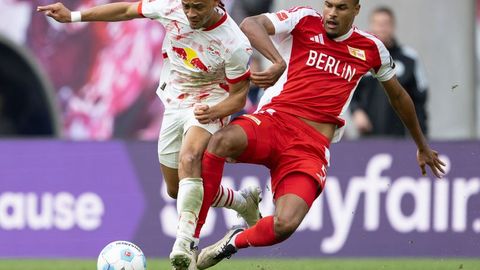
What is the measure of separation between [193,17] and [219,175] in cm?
113

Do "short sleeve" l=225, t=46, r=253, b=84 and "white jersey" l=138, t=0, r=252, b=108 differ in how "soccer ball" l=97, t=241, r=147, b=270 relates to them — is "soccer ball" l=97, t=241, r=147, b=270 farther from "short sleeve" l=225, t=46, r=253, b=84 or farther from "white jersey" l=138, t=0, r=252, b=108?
"short sleeve" l=225, t=46, r=253, b=84

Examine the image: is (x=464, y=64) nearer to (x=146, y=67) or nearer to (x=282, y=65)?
(x=146, y=67)

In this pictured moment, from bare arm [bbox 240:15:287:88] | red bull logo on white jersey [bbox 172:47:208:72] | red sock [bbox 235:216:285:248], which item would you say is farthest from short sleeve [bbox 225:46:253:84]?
red sock [bbox 235:216:285:248]

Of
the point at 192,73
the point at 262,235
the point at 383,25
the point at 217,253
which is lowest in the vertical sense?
the point at 383,25

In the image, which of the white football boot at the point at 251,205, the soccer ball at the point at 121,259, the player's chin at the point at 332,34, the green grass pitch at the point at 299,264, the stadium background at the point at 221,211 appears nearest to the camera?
the soccer ball at the point at 121,259

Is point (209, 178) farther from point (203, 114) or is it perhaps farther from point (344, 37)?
point (344, 37)

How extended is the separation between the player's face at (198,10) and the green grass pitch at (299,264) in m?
2.68

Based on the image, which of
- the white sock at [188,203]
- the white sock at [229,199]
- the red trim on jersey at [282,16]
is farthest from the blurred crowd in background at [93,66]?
the white sock at [188,203]

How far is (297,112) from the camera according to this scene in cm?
1010

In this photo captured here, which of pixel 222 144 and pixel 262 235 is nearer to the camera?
pixel 222 144

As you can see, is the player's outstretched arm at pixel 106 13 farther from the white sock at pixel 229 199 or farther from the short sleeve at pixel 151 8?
the white sock at pixel 229 199

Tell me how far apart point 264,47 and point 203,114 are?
0.67 meters

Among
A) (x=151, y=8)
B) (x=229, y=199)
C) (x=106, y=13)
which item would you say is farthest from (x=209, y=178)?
(x=106, y=13)

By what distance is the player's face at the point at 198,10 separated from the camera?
31.2 ft
